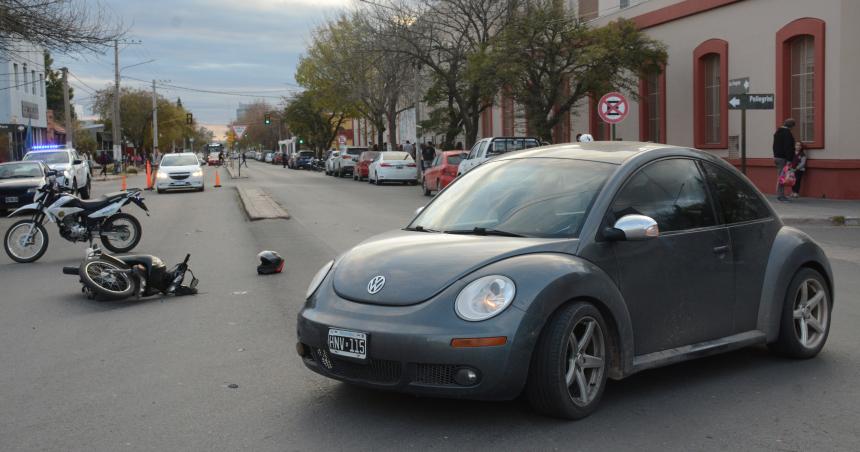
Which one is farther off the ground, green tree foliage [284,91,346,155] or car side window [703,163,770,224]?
green tree foliage [284,91,346,155]

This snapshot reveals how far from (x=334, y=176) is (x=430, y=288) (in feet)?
154

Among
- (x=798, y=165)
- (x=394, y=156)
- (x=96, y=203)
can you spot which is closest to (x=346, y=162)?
(x=394, y=156)

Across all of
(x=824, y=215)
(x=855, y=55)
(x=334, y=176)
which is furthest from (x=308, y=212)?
(x=334, y=176)

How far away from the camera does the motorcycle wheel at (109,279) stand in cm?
893

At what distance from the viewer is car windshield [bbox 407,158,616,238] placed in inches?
201

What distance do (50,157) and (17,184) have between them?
6284 mm

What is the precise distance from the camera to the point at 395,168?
36.5 m

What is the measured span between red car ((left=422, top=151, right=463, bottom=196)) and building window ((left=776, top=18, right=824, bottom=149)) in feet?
30.3

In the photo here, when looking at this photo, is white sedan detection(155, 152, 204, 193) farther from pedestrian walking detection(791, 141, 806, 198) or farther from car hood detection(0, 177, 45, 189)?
pedestrian walking detection(791, 141, 806, 198)

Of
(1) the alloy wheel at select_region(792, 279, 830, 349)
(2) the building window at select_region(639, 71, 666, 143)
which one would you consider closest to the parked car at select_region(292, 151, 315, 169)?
(2) the building window at select_region(639, 71, 666, 143)

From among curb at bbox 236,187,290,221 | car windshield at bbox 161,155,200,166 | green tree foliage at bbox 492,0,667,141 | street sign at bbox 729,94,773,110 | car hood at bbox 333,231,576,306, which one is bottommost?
curb at bbox 236,187,290,221

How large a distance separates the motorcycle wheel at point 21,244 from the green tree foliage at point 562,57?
700 inches

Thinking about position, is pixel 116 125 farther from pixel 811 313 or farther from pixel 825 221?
pixel 811 313

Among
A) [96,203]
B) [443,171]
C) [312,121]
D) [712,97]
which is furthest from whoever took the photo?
[312,121]
